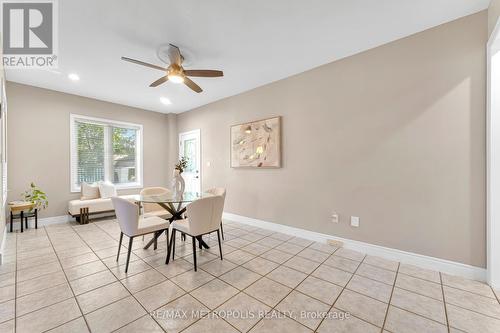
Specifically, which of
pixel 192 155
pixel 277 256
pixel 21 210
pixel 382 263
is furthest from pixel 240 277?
pixel 21 210

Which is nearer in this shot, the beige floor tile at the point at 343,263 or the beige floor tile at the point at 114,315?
the beige floor tile at the point at 114,315

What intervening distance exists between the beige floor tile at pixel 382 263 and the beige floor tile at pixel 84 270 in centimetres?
313

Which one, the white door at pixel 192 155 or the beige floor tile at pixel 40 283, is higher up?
the white door at pixel 192 155

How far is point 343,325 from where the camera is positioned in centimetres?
152

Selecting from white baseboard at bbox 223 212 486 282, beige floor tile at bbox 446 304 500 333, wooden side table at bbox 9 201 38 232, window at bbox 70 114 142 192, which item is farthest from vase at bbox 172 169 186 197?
beige floor tile at bbox 446 304 500 333

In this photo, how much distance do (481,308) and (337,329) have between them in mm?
1294

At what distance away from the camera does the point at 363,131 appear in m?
2.71

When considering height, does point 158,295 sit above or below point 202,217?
below

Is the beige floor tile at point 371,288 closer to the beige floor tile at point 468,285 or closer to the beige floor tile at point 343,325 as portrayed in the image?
the beige floor tile at point 343,325

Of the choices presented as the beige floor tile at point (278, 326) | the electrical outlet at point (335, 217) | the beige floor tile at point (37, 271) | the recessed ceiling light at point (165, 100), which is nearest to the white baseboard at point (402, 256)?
the electrical outlet at point (335, 217)

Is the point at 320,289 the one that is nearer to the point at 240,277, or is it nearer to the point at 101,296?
the point at 240,277

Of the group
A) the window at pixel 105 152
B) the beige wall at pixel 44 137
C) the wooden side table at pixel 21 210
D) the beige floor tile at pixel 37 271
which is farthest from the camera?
the window at pixel 105 152

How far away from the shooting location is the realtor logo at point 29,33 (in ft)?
6.57

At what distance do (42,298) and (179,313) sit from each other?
1296 millimetres
